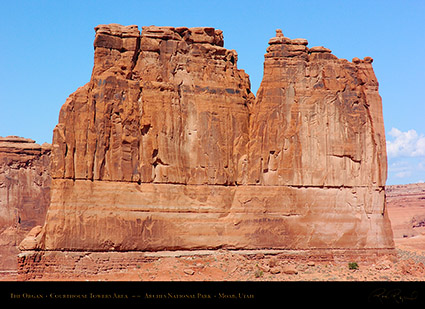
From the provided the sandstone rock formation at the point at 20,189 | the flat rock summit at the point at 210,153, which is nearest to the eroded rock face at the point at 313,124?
the flat rock summit at the point at 210,153

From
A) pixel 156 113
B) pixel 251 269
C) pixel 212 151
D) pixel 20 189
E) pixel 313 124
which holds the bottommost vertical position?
pixel 251 269

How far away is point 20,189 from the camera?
212 ft

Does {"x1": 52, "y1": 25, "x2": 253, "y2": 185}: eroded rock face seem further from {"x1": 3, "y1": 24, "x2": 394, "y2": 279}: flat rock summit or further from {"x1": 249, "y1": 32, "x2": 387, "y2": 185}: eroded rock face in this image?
{"x1": 249, "y1": 32, "x2": 387, "y2": 185}: eroded rock face

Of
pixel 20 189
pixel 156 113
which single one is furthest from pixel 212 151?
pixel 20 189

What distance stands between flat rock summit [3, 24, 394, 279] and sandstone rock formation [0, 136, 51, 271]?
70.8ft

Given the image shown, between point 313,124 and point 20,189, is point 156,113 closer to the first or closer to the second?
point 313,124

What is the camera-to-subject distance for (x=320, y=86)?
47.3 metres

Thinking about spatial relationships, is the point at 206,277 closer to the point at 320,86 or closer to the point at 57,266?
the point at 57,266

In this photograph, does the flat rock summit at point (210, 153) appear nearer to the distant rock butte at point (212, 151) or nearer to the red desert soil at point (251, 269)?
the distant rock butte at point (212, 151)

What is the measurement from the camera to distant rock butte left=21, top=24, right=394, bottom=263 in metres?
43.2

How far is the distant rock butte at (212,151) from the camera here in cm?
4322

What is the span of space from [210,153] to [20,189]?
921 inches

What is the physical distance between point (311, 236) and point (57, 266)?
12458 millimetres

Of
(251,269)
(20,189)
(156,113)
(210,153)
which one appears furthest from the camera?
(20,189)
